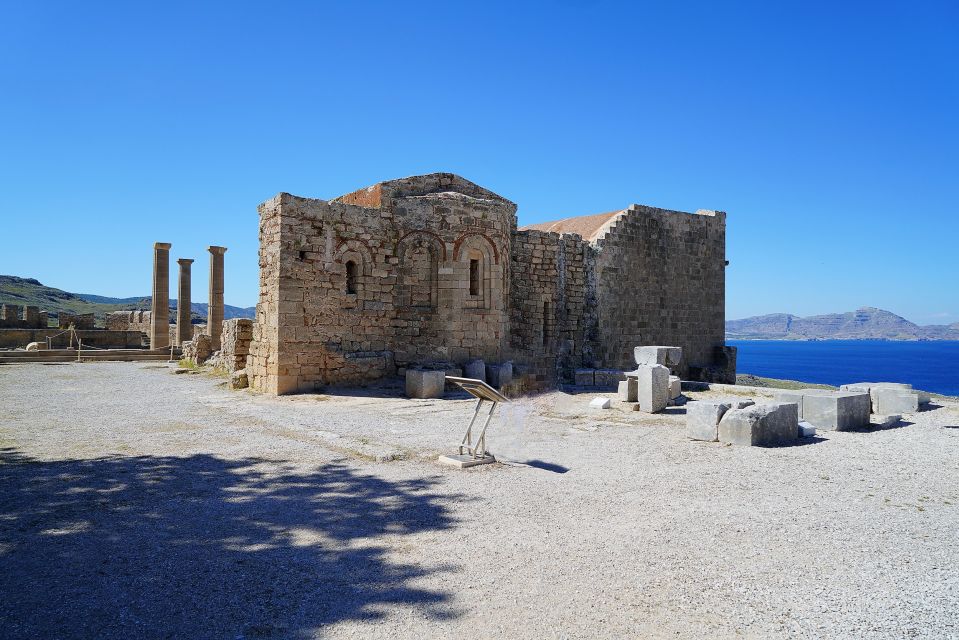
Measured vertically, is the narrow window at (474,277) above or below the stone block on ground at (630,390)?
above

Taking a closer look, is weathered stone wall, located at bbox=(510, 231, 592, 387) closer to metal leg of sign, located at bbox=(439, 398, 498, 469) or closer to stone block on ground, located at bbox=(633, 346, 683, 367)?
stone block on ground, located at bbox=(633, 346, 683, 367)

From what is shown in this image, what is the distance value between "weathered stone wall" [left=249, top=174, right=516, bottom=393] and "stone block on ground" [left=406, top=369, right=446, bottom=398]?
1362 millimetres

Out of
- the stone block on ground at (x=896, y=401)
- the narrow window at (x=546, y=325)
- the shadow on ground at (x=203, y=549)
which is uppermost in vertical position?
the narrow window at (x=546, y=325)

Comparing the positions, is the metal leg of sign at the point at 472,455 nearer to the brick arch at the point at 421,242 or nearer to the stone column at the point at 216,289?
the brick arch at the point at 421,242

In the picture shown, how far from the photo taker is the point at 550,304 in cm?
1697

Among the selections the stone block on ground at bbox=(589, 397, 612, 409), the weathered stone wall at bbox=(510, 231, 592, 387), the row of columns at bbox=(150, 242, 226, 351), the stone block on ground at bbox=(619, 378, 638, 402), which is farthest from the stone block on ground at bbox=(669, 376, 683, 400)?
the row of columns at bbox=(150, 242, 226, 351)

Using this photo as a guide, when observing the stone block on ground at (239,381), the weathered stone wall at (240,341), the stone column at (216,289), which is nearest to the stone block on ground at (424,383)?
the stone block on ground at (239,381)

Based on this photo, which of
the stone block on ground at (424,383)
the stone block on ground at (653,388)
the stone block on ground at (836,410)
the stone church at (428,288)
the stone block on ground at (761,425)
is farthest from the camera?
the stone church at (428,288)

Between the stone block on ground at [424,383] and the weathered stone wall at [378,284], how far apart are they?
136cm

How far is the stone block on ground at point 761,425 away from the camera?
792cm

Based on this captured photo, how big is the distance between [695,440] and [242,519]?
5.98 m

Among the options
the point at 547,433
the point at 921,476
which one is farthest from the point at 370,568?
the point at 921,476

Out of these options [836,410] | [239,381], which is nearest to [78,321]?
[239,381]

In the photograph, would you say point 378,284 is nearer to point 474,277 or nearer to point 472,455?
point 474,277
